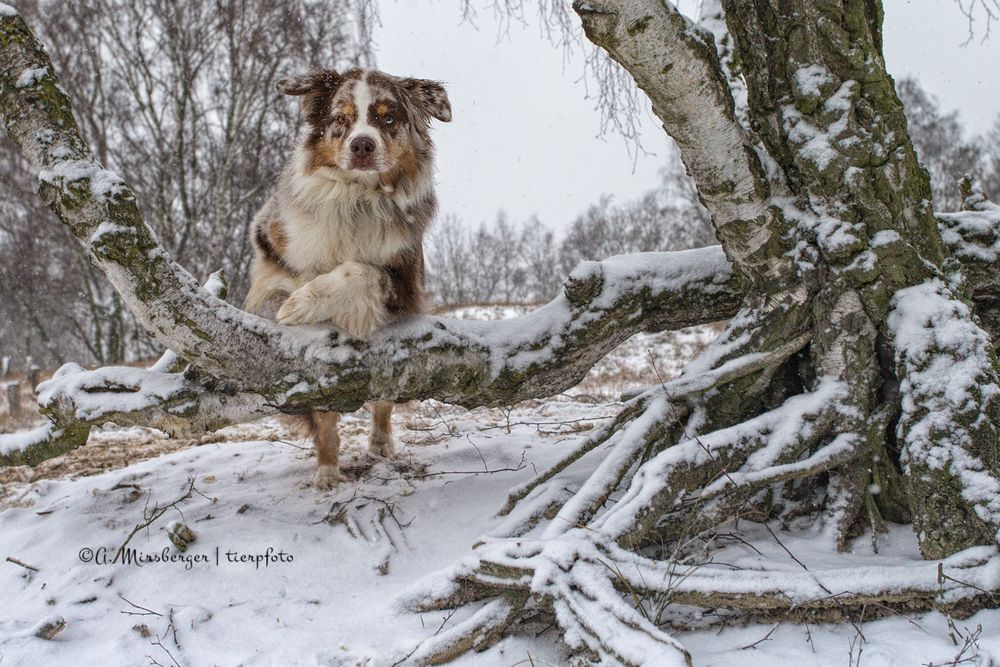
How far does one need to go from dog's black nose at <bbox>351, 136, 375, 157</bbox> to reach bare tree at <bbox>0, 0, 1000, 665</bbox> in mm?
966

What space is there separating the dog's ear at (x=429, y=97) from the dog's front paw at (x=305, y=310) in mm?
1383

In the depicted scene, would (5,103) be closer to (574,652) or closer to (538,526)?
(538,526)

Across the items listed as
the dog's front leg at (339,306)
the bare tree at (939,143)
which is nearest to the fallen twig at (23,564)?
the dog's front leg at (339,306)

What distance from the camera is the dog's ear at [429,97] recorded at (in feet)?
12.5

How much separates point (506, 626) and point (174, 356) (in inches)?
96.3

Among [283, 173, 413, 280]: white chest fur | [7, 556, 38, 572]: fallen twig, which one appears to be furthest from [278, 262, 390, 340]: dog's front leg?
[7, 556, 38, 572]: fallen twig

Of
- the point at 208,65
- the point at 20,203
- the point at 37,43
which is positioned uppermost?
the point at 208,65

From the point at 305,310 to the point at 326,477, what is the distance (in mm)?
1241

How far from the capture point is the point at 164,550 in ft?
9.77

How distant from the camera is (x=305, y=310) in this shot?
313cm

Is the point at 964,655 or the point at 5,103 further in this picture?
the point at 5,103

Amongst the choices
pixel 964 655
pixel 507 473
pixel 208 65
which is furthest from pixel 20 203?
pixel 964 655

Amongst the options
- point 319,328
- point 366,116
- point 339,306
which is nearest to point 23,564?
point 319,328

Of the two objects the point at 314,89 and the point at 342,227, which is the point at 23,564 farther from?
the point at 314,89
